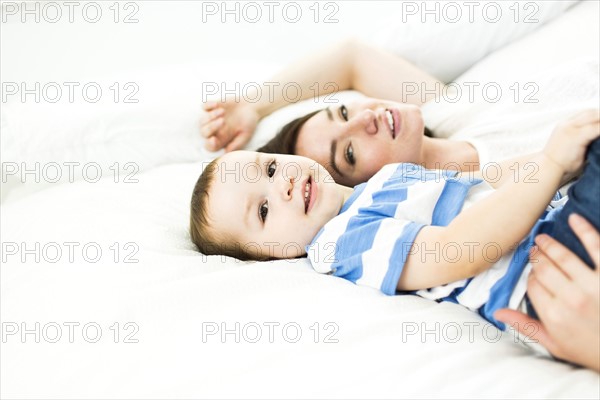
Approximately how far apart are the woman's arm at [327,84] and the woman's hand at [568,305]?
2.68 ft

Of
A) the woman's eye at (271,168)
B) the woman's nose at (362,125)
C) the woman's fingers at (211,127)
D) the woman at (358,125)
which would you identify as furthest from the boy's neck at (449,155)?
the woman's fingers at (211,127)

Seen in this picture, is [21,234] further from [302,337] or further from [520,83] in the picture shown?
[520,83]

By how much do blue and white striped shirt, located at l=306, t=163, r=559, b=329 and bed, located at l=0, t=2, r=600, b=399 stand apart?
0.03 m

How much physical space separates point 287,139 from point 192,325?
2.06 ft

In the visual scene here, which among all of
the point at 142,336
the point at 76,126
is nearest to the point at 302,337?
the point at 142,336

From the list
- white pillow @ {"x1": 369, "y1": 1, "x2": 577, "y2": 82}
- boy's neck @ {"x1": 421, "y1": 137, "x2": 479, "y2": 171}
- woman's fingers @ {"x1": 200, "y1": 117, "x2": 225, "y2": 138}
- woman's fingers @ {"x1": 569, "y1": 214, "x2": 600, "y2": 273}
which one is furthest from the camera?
white pillow @ {"x1": 369, "y1": 1, "x2": 577, "y2": 82}

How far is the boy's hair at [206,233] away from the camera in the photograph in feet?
3.76

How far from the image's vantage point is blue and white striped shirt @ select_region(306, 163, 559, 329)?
0.92 meters

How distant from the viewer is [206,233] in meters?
1.15

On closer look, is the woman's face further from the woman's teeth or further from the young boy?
the young boy

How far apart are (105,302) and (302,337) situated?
31 cm

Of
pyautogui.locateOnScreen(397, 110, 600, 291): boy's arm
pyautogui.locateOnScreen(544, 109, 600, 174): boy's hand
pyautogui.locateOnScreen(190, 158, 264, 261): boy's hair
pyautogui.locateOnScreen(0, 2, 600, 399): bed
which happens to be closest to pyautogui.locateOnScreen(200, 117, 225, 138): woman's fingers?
pyautogui.locateOnScreen(0, 2, 600, 399): bed

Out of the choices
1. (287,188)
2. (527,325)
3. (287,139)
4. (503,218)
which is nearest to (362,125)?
(287,139)

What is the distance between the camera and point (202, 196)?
1.16m
